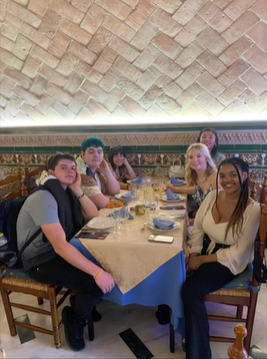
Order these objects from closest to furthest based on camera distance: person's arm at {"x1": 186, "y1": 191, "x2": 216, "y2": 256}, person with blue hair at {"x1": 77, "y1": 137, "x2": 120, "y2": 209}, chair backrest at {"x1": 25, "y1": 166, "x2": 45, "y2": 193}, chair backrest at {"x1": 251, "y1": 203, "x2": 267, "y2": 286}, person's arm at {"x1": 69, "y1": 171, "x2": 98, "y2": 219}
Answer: chair backrest at {"x1": 251, "y1": 203, "x2": 267, "y2": 286} → person's arm at {"x1": 186, "y1": 191, "x2": 216, "y2": 256} → person's arm at {"x1": 69, "y1": 171, "x2": 98, "y2": 219} → person with blue hair at {"x1": 77, "y1": 137, "x2": 120, "y2": 209} → chair backrest at {"x1": 25, "y1": 166, "x2": 45, "y2": 193}

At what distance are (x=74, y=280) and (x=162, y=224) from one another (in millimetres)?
656

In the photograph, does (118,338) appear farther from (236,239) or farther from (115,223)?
(236,239)

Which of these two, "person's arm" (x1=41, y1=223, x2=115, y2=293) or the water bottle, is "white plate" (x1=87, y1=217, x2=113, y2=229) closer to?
"person's arm" (x1=41, y1=223, x2=115, y2=293)

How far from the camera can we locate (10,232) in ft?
6.17

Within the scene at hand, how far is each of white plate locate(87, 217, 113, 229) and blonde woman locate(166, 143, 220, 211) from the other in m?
0.93

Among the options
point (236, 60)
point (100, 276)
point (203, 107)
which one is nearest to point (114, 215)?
point (100, 276)

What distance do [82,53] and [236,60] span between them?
182 centimetres

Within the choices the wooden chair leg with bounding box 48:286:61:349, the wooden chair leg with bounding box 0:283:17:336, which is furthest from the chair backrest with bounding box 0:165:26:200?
the wooden chair leg with bounding box 48:286:61:349

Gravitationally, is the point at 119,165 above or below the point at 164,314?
above

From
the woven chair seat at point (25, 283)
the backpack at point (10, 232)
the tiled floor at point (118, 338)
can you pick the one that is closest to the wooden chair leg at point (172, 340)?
the tiled floor at point (118, 338)

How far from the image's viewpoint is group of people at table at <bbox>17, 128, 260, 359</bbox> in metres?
1.70

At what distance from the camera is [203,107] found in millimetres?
3525

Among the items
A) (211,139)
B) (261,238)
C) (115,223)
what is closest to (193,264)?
(261,238)

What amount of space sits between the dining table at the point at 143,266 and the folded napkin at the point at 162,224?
3 cm
